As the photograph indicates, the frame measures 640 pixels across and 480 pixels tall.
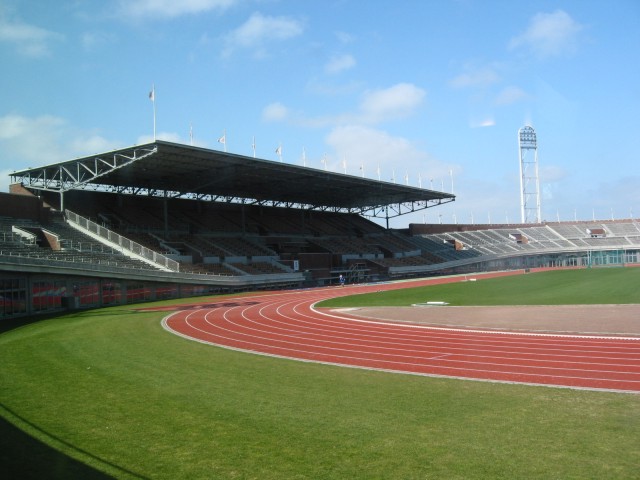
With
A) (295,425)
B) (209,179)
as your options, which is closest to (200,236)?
(209,179)

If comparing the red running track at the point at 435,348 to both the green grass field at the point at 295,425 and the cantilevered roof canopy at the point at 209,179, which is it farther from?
the cantilevered roof canopy at the point at 209,179

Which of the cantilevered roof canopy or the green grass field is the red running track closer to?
the green grass field

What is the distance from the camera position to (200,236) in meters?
48.2

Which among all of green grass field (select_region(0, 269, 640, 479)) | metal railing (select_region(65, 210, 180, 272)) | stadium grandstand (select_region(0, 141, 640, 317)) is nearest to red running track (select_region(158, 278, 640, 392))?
green grass field (select_region(0, 269, 640, 479))

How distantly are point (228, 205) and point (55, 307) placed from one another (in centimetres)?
3042

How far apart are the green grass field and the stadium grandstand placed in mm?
17262

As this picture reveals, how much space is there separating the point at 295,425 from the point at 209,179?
3784 cm

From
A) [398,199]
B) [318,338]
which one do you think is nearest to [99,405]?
[318,338]

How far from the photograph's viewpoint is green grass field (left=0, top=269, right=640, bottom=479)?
6.03 metres

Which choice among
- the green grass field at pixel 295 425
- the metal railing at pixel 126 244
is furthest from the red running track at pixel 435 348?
the metal railing at pixel 126 244

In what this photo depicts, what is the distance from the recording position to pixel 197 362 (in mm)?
12781

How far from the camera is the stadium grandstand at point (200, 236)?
2978cm

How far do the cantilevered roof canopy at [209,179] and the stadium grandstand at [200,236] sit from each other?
0.15 m

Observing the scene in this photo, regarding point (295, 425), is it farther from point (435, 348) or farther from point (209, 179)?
point (209, 179)
